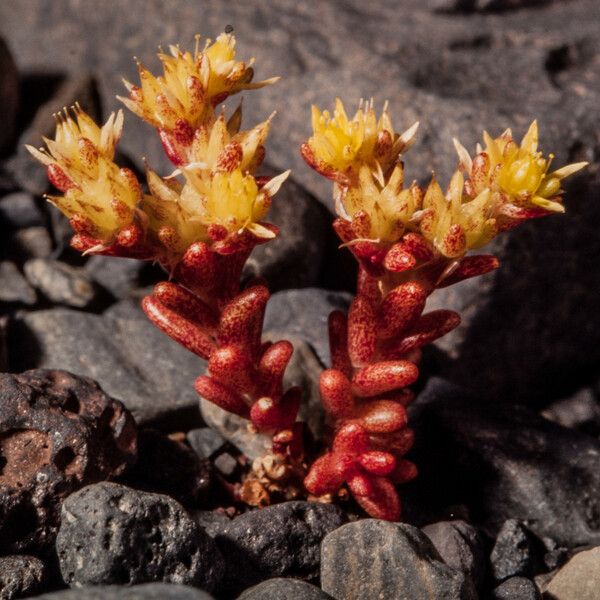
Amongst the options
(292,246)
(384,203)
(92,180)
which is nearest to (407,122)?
(292,246)

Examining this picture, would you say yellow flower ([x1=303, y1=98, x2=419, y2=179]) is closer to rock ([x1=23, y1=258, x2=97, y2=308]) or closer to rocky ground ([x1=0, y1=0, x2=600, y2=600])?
rocky ground ([x1=0, y1=0, x2=600, y2=600])

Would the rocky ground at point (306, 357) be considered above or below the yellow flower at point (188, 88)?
below

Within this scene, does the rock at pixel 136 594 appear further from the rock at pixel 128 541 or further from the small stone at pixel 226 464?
the small stone at pixel 226 464

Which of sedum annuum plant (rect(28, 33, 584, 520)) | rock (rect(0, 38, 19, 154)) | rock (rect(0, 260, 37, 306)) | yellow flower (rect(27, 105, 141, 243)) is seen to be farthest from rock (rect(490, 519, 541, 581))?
rock (rect(0, 38, 19, 154))

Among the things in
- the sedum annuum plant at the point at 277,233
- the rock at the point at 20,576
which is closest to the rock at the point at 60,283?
the sedum annuum plant at the point at 277,233

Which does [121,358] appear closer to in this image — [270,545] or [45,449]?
[45,449]

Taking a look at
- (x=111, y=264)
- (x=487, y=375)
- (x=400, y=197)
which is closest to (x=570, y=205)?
(x=487, y=375)

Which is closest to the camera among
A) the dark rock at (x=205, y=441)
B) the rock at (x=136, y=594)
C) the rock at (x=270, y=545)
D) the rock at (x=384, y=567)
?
the rock at (x=136, y=594)
